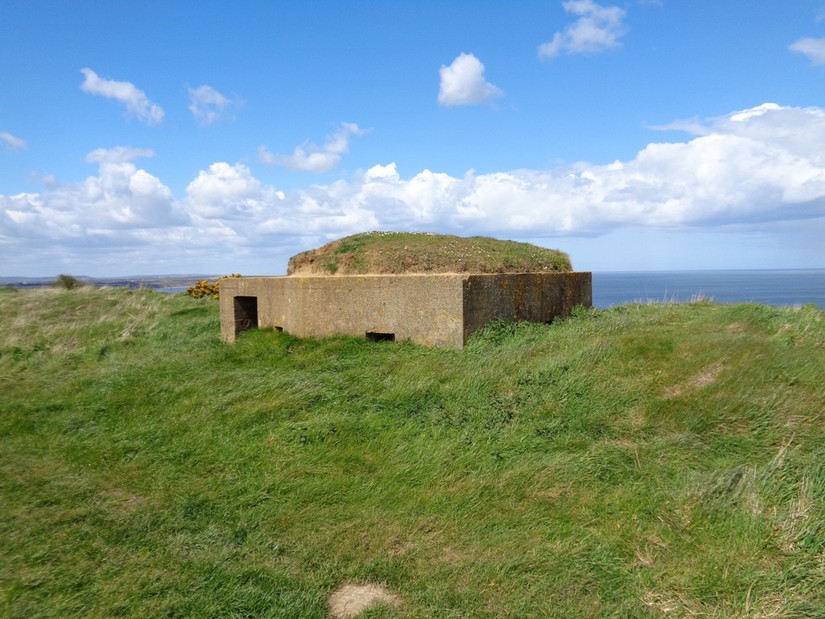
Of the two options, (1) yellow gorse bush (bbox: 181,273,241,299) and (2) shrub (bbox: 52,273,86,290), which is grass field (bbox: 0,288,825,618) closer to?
(1) yellow gorse bush (bbox: 181,273,241,299)

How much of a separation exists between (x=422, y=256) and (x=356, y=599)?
18.6 ft

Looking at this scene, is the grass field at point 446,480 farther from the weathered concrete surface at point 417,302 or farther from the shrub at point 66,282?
the shrub at point 66,282

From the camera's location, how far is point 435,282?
7367 mm

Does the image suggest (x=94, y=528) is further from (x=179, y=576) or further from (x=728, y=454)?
(x=728, y=454)

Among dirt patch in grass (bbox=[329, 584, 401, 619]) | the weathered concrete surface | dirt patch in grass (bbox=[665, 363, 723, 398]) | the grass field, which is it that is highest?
the weathered concrete surface

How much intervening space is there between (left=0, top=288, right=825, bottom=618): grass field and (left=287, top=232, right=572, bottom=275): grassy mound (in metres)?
1.32

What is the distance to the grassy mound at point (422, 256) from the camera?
8336mm

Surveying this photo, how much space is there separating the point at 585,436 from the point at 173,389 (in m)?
4.54

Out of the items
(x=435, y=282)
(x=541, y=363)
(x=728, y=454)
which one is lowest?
(x=728, y=454)

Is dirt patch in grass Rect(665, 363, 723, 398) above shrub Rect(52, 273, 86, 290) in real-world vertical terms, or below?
below

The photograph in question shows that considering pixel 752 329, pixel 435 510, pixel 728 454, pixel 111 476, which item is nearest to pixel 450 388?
pixel 435 510

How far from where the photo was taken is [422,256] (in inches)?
332

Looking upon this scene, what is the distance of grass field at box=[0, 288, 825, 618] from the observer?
327cm

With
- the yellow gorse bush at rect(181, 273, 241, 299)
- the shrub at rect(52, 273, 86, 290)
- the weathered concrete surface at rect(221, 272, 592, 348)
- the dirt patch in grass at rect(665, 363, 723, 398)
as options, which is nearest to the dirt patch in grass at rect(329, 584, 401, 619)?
the dirt patch in grass at rect(665, 363, 723, 398)
